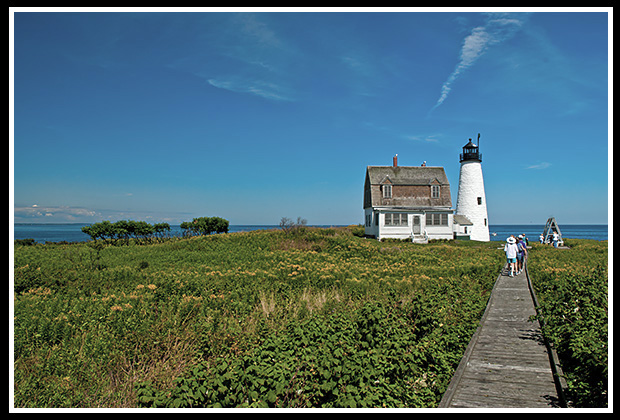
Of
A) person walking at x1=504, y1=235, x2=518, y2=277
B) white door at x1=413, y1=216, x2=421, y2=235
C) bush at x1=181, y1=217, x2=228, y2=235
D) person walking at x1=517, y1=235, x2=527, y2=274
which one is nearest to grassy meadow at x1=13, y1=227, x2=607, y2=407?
person walking at x1=504, y1=235, x2=518, y2=277

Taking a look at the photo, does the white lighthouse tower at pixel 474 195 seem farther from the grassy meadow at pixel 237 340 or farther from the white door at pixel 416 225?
the grassy meadow at pixel 237 340

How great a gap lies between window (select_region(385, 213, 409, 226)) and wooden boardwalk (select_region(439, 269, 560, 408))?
2570 centimetres

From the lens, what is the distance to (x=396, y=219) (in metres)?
33.3

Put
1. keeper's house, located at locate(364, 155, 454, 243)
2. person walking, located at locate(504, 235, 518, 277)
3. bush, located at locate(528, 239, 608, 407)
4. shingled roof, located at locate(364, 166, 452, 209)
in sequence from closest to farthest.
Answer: bush, located at locate(528, 239, 608, 407) < person walking, located at locate(504, 235, 518, 277) < keeper's house, located at locate(364, 155, 454, 243) < shingled roof, located at locate(364, 166, 452, 209)

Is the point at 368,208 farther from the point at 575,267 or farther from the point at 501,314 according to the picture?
the point at 501,314

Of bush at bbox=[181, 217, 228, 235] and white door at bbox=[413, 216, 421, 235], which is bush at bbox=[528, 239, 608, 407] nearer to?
white door at bbox=[413, 216, 421, 235]

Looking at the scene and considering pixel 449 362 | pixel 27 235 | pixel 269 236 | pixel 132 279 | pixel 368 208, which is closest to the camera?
pixel 449 362

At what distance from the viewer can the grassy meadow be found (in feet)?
14.2

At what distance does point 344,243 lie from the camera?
897 inches

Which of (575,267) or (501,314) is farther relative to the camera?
(575,267)

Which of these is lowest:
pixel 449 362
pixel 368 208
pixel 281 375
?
pixel 449 362
